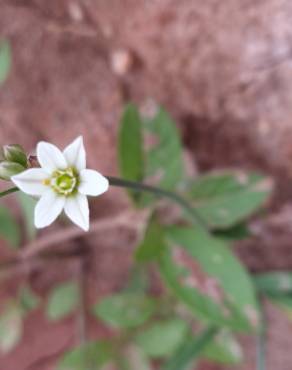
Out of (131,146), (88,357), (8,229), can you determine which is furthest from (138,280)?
(131,146)

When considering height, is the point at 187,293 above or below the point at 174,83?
below

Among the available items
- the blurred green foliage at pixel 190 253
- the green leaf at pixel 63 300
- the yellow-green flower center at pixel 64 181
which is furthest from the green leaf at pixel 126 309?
the yellow-green flower center at pixel 64 181

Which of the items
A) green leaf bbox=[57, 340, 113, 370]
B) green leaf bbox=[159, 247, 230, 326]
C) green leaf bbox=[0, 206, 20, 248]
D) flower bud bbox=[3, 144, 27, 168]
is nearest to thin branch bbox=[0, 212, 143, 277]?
green leaf bbox=[0, 206, 20, 248]

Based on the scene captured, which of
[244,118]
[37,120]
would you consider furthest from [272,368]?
[37,120]

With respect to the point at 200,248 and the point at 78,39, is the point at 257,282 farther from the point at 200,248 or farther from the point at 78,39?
the point at 78,39

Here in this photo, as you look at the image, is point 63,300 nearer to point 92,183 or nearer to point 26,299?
point 26,299

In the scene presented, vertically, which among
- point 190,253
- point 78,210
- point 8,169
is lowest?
point 190,253

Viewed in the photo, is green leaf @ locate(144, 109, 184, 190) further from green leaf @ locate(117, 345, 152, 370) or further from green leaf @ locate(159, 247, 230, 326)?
green leaf @ locate(117, 345, 152, 370)

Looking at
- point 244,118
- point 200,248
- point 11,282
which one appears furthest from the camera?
point 11,282
